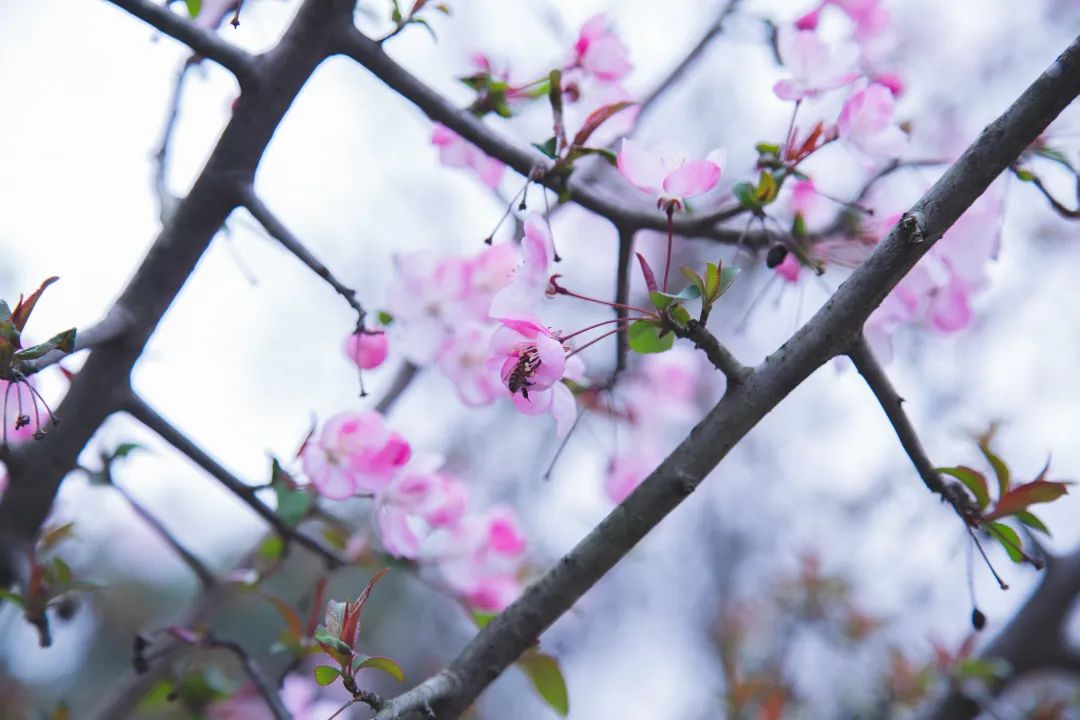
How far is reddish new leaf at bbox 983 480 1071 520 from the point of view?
674mm

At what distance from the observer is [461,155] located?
96 centimetres

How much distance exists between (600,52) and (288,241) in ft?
1.34

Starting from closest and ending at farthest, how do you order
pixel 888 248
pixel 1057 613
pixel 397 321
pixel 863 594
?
pixel 888 248 < pixel 397 321 < pixel 1057 613 < pixel 863 594

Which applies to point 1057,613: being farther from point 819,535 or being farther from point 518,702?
point 518,702

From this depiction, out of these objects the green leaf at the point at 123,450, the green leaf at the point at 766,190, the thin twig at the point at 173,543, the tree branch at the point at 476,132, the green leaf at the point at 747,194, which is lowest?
the thin twig at the point at 173,543

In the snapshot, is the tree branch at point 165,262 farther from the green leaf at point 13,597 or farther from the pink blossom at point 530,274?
the pink blossom at point 530,274

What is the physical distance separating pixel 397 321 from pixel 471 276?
0.10 metres

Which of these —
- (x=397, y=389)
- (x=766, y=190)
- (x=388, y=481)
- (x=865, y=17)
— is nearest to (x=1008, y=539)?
(x=766, y=190)

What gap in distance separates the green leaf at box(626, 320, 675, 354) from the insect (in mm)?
80

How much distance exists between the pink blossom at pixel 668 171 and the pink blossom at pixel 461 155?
31 cm

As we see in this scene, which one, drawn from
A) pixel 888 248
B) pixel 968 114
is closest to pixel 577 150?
pixel 888 248

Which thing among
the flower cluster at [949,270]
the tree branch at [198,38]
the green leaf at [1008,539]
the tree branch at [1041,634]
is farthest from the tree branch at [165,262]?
the tree branch at [1041,634]

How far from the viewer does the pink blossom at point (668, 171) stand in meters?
0.66

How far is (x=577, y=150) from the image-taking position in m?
0.72
